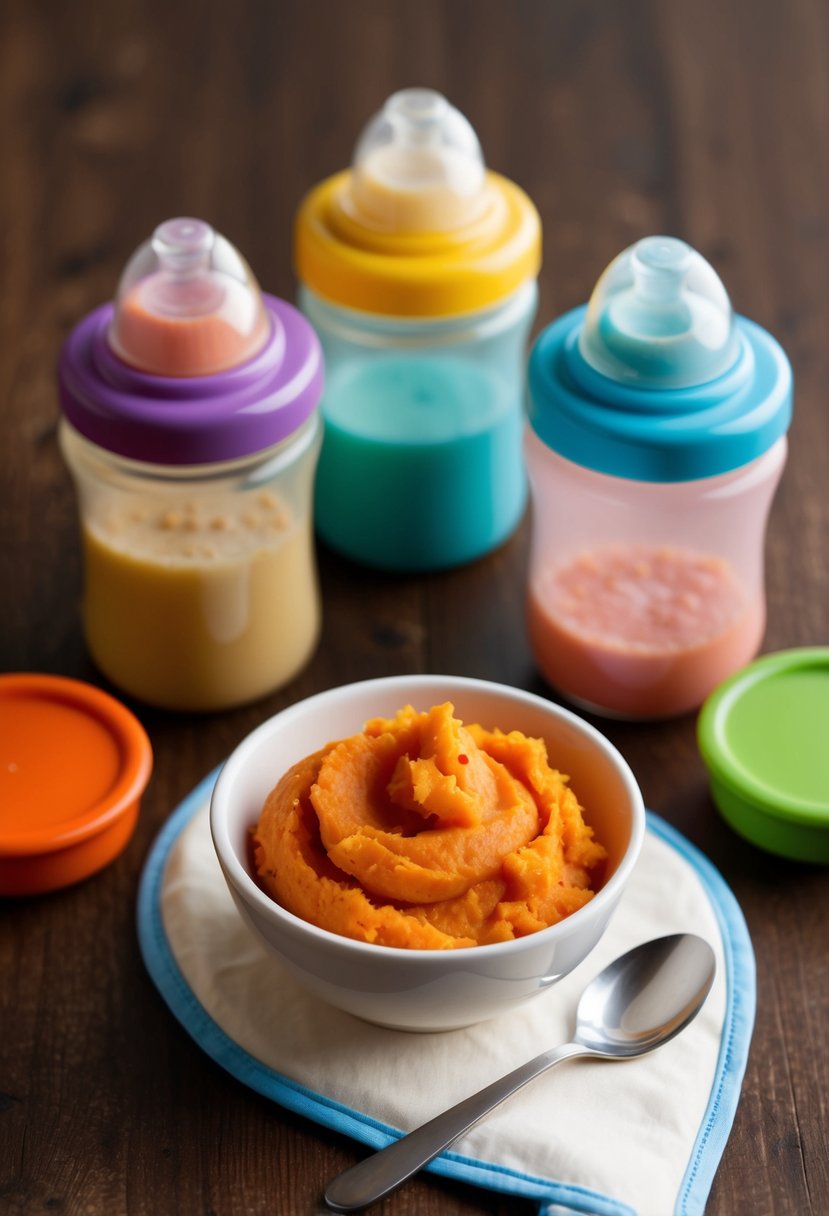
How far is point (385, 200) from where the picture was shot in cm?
159

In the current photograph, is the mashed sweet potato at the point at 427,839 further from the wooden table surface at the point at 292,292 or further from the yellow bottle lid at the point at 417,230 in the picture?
the yellow bottle lid at the point at 417,230

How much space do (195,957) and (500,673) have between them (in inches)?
19.2

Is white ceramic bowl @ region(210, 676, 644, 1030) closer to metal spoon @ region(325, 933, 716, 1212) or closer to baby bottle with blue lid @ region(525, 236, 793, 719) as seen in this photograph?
metal spoon @ region(325, 933, 716, 1212)

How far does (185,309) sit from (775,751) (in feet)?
2.19

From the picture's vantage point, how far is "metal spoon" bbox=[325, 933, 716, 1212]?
108 cm

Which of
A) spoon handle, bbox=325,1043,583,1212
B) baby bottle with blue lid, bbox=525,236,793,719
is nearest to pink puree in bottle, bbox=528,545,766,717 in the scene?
baby bottle with blue lid, bbox=525,236,793,719

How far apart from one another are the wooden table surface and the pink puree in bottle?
47 millimetres

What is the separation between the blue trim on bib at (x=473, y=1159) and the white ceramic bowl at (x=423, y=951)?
3.1 inches

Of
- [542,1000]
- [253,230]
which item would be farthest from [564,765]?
[253,230]

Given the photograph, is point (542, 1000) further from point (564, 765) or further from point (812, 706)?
point (812, 706)

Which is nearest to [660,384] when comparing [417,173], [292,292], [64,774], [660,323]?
[660,323]

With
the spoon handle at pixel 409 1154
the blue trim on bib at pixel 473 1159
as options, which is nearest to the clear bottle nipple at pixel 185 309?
the blue trim on bib at pixel 473 1159

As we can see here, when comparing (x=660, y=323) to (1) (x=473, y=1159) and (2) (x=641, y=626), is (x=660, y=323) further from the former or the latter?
(1) (x=473, y=1159)

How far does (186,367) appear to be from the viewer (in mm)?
1394
